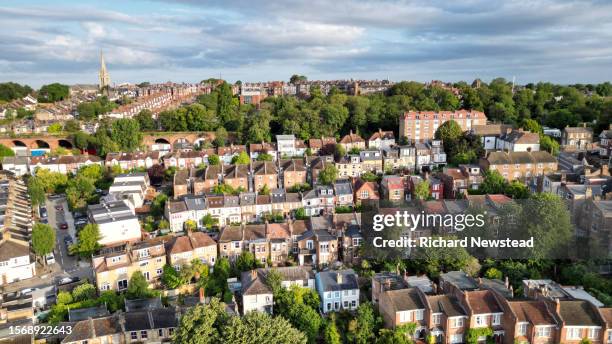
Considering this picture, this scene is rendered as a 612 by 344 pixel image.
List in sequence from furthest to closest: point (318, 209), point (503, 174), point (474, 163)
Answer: point (474, 163)
point (503, 174)
point (318, 209)

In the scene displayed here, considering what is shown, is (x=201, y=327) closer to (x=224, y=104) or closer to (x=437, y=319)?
Result: (x=437, y=319)

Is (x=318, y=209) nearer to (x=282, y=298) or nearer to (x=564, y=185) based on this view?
(x=282, y=298)

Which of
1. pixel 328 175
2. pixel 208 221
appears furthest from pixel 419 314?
pixel 328 175

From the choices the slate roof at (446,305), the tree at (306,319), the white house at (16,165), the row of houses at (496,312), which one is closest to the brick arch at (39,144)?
the white house at (16,165)

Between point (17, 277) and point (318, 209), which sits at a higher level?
point (318, 209)

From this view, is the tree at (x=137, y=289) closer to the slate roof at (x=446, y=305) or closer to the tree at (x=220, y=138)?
the slate roof at (x=446, y=305)

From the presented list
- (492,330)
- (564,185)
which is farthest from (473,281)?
(564,185)
